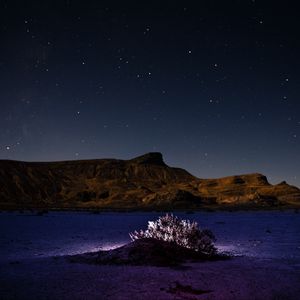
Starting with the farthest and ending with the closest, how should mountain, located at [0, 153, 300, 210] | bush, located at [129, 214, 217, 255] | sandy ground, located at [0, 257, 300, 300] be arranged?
mountain, located at [0, 153, 300, 210]
bush, located at [129, 214, 217, 255]
sandy ground, located at [0, 257, 300, 300]

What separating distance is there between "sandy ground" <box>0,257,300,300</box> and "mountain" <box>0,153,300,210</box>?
80445 mm

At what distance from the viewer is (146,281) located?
10.6 m

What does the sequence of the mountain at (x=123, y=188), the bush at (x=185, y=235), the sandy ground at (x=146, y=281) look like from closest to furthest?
the sandy ground at (x=146, y=281), the bush at (x=185, y=235), the mountain at (x=123, y=188)

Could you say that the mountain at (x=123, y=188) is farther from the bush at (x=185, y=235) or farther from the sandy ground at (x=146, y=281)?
the sandy ground at (x=146, y=281)

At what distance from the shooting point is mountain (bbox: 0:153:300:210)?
105000mm

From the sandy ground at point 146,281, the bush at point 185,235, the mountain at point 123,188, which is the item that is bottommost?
the sandy ground at point 146,281

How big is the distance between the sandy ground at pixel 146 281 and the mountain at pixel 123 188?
264 feet

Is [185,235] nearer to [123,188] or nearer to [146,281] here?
[146,281]

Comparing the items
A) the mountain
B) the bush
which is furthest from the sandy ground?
the mountain

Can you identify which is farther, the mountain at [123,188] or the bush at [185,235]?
the mountain at [123,188]

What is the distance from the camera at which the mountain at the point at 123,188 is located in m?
105

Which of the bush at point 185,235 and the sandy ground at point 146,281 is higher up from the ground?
→ the bush at point 185,235

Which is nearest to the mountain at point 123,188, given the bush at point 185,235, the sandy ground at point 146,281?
the bush at point 185,235

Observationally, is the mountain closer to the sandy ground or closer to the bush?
the bush
